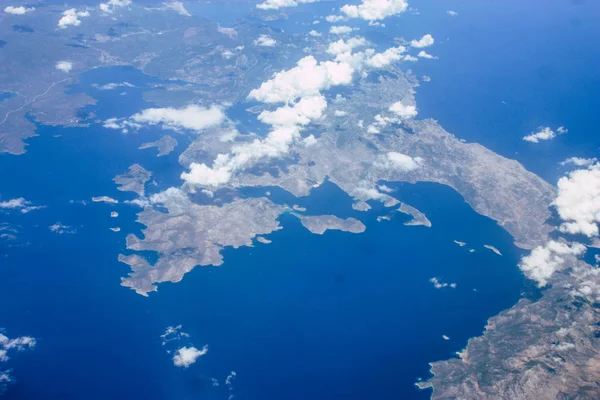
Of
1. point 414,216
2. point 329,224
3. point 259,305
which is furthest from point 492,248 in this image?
point 259,305

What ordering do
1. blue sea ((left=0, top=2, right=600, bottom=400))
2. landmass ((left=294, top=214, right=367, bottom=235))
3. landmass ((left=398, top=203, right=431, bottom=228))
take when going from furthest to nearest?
landmass ((left=398, top=203, right=431, bottom=228)) → landmass ((left=294, top=214, right=367, bottom=235)) → blue sea ((left=0, top=2, right=600, bottom=400))

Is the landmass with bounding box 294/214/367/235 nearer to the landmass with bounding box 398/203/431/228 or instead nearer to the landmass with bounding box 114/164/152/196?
the landmass with bounding box 398/203/431/228

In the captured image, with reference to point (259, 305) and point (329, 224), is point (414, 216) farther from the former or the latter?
point (259, 305)

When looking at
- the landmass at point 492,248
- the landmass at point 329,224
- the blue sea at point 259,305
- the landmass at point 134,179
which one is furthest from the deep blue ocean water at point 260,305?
the landmass at point 134,179

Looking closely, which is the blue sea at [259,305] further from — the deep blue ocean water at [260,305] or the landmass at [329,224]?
the landmass at [329,224]

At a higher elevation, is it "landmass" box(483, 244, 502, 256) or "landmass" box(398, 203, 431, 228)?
"landmass" box(398, 203, 431, 228)

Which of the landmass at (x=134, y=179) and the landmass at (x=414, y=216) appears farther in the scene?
the landmass at (x=134, y=179)

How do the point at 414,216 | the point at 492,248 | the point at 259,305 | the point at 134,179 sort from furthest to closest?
the point at 134,179
the point at 414,216
the point at 492,248
the point at 259,305

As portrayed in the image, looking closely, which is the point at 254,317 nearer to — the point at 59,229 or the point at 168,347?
the point at 168,347

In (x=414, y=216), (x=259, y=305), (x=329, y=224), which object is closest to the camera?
(x=259, y=305)

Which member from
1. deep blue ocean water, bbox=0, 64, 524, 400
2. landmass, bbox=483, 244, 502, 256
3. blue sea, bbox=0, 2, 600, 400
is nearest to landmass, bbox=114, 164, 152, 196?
deep blue ocean water, bbox=0, 64, 524, 400
